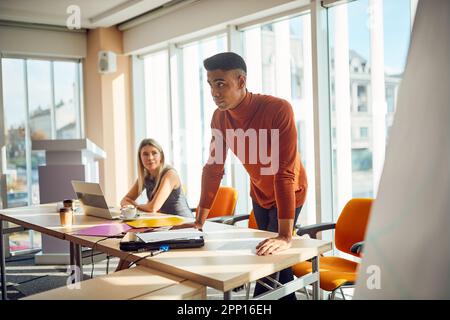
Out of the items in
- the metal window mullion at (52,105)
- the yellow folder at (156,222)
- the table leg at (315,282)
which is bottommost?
the table leg at (315,282)

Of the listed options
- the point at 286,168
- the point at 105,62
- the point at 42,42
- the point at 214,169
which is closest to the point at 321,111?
the point at 214,169

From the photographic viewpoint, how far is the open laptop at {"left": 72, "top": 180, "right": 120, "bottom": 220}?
2.67 meters

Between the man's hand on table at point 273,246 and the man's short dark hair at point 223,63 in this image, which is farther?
the man's short dark hair at point 223,63

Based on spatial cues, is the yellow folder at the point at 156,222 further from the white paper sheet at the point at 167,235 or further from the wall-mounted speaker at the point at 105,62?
the wall-mounted speaker at the point at 105,62

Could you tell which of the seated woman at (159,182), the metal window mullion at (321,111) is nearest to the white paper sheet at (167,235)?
the seated woman at (159,182)

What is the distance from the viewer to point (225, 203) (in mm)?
3518

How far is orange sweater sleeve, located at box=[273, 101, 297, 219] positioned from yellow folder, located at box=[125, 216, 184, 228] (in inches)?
28.4

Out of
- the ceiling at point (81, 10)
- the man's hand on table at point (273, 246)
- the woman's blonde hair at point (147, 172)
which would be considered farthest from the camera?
the ceiling at point (81, 10)

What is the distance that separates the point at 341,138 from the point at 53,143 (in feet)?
8.95

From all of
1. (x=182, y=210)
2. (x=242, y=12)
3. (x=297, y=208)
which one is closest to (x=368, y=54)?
(x=242, y=12)

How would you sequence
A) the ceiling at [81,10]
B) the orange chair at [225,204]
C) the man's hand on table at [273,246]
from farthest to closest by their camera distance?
the ceiling at [81,10], the orange chair at [225,204], the man's hand on table at [273,246]

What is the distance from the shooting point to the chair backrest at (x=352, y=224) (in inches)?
107

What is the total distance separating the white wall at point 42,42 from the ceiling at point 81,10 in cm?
16

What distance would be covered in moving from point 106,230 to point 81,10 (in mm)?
3533
